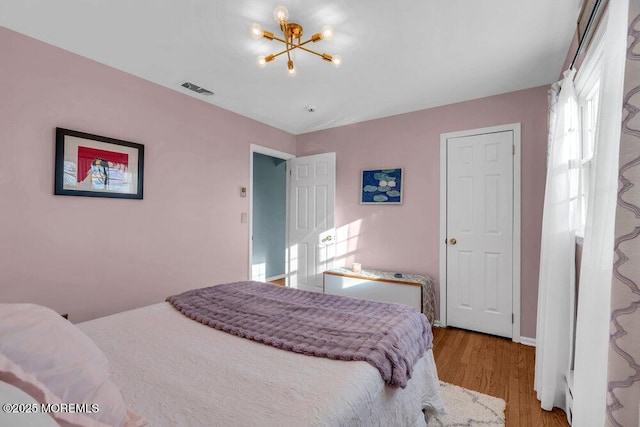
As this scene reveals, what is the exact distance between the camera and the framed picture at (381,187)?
355 centimetres

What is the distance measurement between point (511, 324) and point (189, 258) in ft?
11.0

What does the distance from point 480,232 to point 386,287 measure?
115 cm

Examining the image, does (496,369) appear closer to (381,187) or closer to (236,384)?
(381,187)

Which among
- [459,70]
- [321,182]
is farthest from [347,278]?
[459,70]

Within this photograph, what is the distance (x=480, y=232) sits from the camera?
120 inches

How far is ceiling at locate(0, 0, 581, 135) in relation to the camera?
1769mm

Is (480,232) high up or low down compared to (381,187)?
down

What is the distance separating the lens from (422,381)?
1.57 m

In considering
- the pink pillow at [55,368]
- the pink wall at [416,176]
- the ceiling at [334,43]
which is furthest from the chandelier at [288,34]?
the pink wall at [416,176]

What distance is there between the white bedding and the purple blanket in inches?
2.3

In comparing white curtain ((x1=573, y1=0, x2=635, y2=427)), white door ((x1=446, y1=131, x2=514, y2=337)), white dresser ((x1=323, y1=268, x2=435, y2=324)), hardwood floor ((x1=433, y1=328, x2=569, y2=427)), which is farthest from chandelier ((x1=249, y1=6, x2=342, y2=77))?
hardwood floor ((x1=433, y1=328, x2=569, y2=427))

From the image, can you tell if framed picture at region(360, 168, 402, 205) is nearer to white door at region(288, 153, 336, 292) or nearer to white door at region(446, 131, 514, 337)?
white door at region(288, 153, 336, 292)

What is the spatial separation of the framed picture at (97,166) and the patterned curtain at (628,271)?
10.1 feet

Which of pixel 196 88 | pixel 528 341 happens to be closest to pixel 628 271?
pixel 528 341
